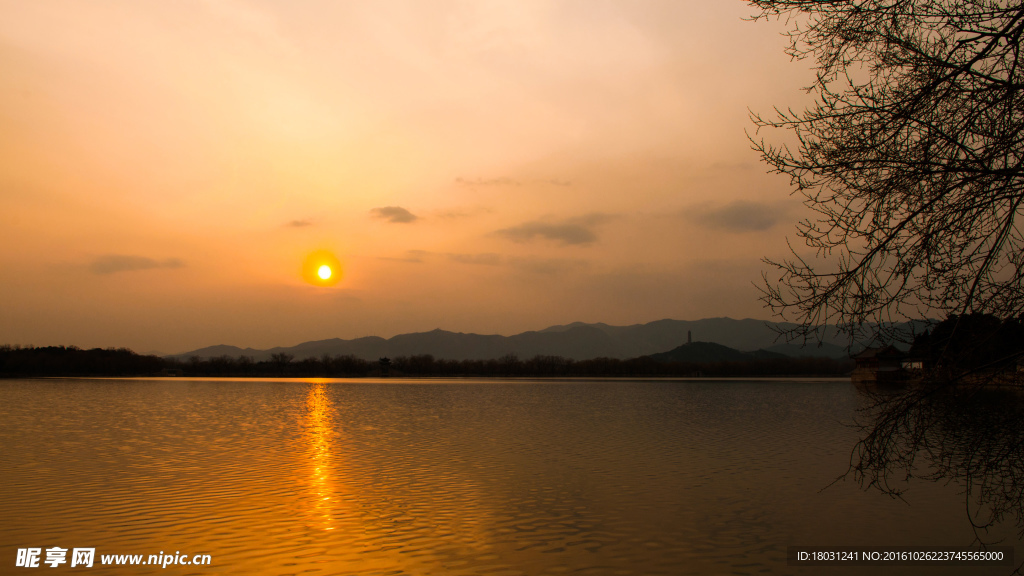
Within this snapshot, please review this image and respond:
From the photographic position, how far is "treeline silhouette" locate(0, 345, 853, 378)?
131375 millimetres

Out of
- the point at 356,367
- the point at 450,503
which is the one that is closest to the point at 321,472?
the point at 450,503

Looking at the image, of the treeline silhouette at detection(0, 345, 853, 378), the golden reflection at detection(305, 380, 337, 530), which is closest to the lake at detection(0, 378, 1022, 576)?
the golden reflection at detection(305, 380, 337, 530)

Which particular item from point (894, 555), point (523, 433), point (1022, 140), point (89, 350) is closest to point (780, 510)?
point (894, 555)

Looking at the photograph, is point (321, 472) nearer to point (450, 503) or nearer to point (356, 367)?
point (450, 503)

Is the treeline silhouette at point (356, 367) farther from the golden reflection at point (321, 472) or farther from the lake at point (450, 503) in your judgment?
→ the lake at point (450, 503)

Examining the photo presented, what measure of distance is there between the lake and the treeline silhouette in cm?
11496

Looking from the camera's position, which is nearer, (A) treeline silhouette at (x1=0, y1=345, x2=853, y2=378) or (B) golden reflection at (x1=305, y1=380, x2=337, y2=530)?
(B) golden reflection at (x1=305, y1=380, x2=337, y2=530)

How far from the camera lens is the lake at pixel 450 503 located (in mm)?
8484

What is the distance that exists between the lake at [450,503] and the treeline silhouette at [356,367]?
115 m

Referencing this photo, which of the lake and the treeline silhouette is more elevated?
the treeline silhouette

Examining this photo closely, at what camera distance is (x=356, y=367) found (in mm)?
158500

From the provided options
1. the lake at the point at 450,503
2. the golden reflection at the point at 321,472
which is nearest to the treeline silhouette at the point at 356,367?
the golden reflection at the point at 321,472

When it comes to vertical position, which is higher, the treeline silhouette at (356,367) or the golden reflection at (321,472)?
the treeline silhouette at (356,367)

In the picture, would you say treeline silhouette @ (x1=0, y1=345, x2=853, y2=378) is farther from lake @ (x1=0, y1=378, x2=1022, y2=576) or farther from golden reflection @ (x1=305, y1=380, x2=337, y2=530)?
lake @ (x1=0, y1=378, x2=1022, y2=576)
